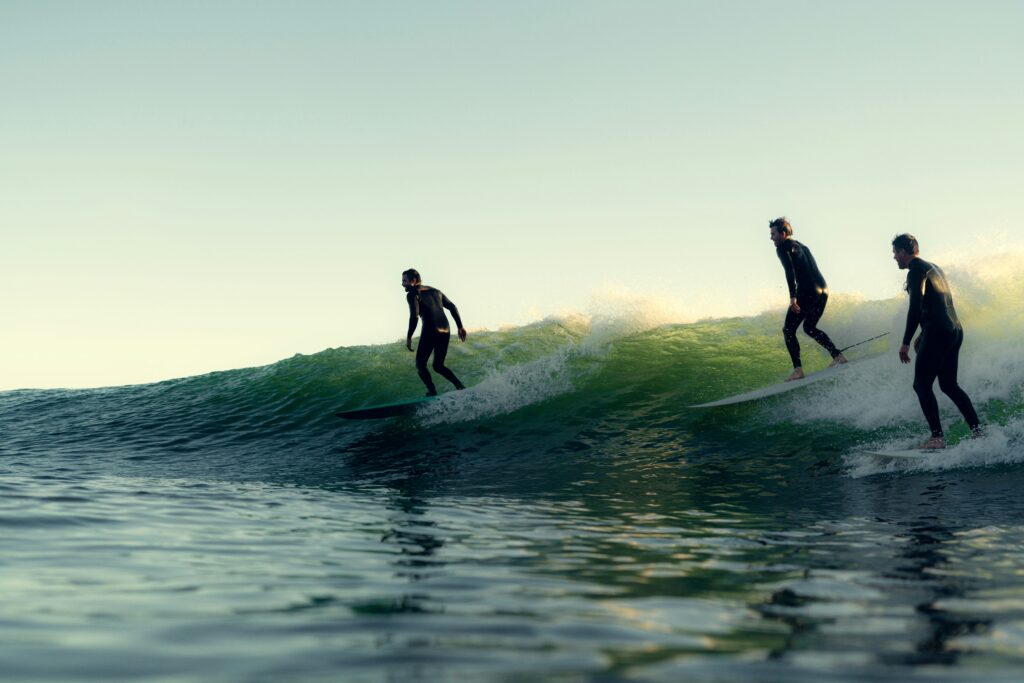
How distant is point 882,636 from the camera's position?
3.00 meters

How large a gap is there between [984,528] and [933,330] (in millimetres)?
3416

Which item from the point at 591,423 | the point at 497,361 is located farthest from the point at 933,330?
the point at 497,361

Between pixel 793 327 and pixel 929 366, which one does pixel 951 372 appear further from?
pixel 793 327

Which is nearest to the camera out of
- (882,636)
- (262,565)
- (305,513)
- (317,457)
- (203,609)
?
(882,636)

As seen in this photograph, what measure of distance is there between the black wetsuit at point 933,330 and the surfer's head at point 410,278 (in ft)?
23.4

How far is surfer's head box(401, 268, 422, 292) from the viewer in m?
13.2

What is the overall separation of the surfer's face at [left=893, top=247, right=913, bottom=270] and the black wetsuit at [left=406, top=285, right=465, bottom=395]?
21.4ft

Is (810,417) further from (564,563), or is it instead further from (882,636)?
(882,636)

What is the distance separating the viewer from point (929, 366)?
8938mm

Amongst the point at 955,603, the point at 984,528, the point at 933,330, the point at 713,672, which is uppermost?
the point at 933,330

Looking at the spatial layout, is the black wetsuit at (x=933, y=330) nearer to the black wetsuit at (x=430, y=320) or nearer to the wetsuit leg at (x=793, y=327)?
the wetsuit leg at (x=793, y=327)

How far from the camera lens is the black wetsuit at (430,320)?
13.3 m

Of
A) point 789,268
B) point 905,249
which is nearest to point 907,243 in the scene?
point 905,249

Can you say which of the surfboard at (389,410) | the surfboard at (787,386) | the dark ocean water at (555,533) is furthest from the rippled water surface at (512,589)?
the surfboard at (389,410)
